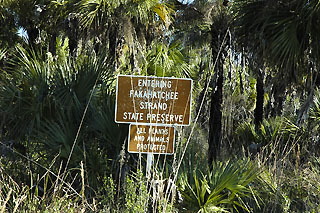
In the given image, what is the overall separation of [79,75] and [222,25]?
3.80 meters

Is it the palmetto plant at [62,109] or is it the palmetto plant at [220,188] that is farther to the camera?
the palmetto plant at [62,109]

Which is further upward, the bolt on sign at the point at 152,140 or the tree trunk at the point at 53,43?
the tree trunk at the point at 53,43

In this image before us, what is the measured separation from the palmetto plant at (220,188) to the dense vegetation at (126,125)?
1 centimetres

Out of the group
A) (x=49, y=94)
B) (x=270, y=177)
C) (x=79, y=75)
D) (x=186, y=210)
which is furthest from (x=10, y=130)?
(x=270, y=177)

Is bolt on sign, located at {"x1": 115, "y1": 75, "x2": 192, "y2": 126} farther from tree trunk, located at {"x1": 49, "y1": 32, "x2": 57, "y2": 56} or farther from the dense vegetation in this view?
tree trunk, located at {"x1": 49, "y1": 32, "x2": 57, "y2": 56}

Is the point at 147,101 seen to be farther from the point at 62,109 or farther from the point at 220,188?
the point at 62,109

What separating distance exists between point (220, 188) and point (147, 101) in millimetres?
1381

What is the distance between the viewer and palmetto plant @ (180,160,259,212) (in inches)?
221

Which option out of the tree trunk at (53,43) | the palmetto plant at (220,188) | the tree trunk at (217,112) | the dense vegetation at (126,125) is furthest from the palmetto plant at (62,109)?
the tree trunk at (53,43)

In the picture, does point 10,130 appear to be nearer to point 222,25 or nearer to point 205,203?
point 205,203

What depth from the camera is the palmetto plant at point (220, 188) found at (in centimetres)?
560

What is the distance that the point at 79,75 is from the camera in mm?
7668

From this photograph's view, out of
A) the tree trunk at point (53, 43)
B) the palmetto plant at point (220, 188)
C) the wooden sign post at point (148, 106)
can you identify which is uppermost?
the tree trunk at point (53, 43)

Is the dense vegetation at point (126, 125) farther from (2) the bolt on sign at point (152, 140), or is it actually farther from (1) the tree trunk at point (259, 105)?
(1) the tree trunk at point (259, 105)
